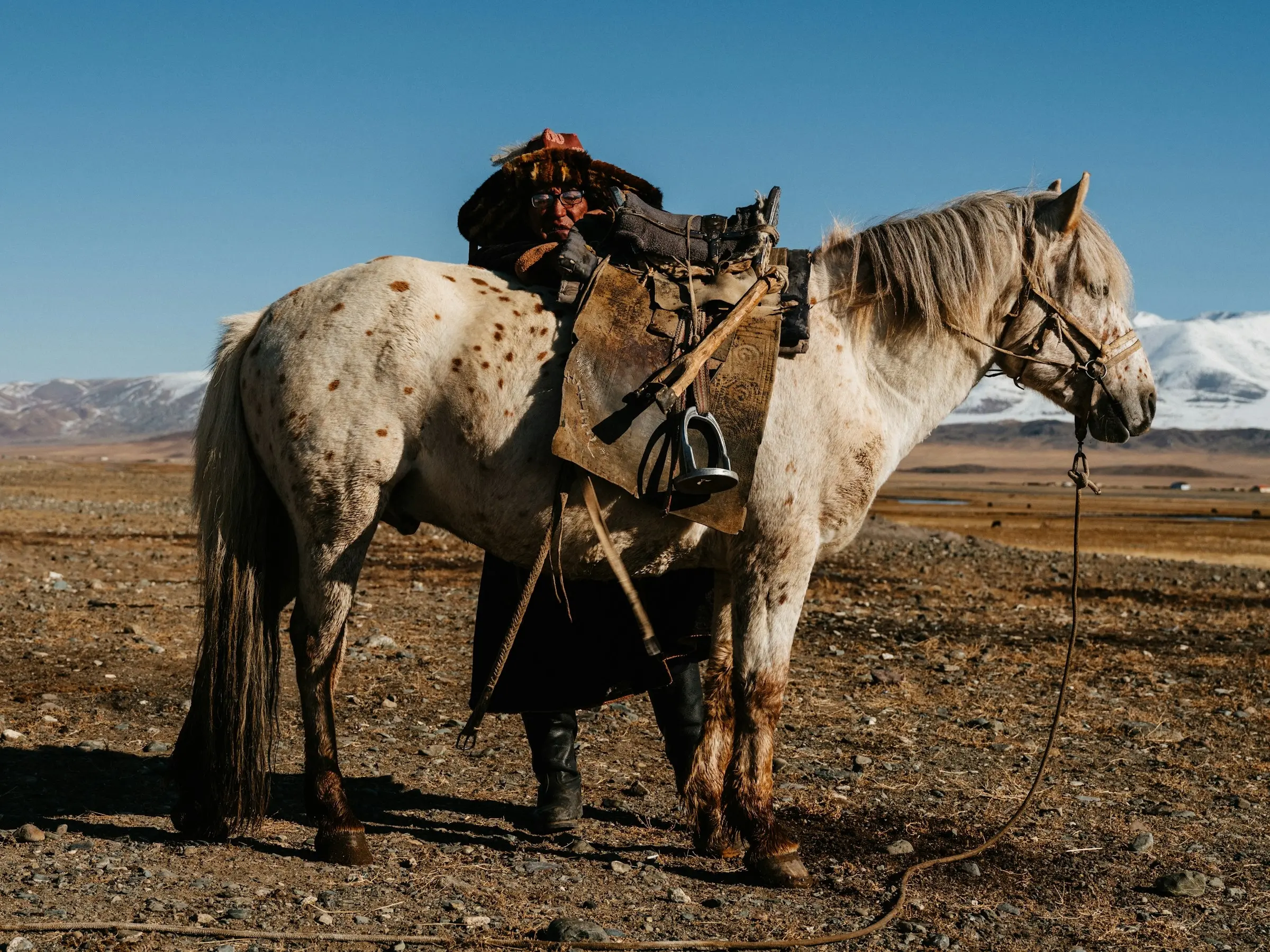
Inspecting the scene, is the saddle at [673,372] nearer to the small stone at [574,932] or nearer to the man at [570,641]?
the man at [570,641]

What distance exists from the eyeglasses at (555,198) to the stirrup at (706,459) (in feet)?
4.34

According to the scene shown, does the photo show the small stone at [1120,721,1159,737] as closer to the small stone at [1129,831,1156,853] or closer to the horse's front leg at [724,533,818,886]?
the small stone at [1129,831,1156,853]

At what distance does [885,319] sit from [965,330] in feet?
1.24

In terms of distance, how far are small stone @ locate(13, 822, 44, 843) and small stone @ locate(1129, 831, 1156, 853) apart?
4.79 m

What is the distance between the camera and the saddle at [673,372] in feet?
14.4

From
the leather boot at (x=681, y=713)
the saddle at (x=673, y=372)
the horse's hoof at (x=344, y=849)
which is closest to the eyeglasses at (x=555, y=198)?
the saddle at (x=673, y=372)

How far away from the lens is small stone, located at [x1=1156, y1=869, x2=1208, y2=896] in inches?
181

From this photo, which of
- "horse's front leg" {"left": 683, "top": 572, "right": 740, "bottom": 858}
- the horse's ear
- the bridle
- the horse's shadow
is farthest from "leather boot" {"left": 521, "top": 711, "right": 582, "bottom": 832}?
the horse's ear

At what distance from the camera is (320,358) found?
4441 millimetres

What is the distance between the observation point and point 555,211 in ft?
16.8

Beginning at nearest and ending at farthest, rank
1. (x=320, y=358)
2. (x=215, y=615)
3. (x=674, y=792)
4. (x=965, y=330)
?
(x=320, y=358) < (x=215, y=615) < (x=965, y=330) < (x=674, y=792)

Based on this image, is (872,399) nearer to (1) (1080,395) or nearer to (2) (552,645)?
(1) (1080,395)

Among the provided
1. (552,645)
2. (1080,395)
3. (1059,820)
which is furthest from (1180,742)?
(552,645)

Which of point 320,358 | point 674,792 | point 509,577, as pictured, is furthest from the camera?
point 674,792
